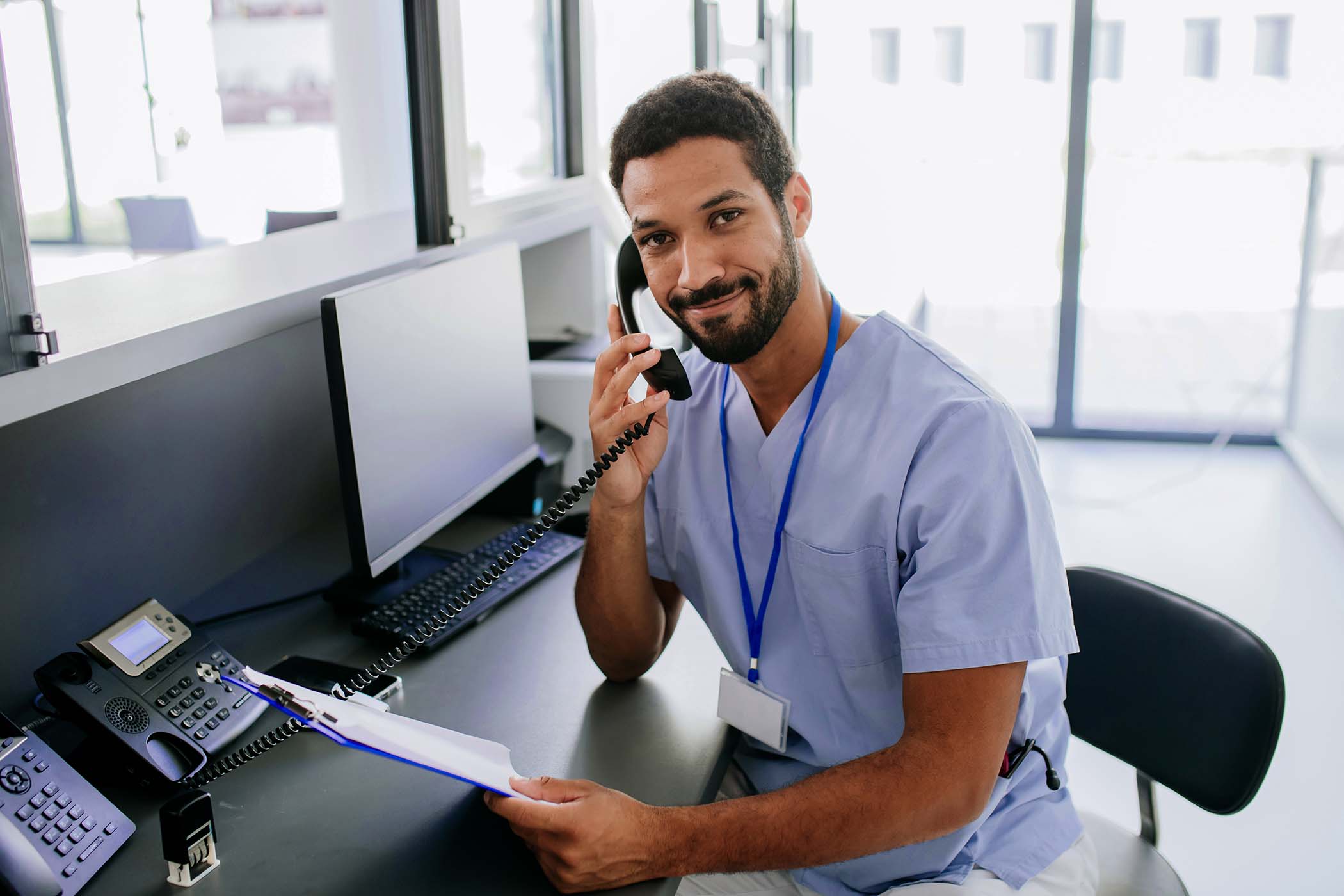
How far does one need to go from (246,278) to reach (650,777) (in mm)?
766

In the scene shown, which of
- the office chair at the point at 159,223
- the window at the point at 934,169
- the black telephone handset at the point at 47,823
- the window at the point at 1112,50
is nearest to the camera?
the black telephone handset at the point at 47,823

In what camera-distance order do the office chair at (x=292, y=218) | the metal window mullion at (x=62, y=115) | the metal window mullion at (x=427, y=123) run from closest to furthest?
1. the metal window mullion at (x=427, y=123)
2. the office chair at (x=292, y=218)
3. the metal window mullion at (x=62, y=115)

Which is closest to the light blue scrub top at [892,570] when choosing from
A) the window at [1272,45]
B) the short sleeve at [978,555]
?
the short sleeve at [978,555]

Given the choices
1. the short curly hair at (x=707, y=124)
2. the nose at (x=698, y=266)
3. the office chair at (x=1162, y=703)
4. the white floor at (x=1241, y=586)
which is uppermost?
the short curly hair at (x=707, y=124)

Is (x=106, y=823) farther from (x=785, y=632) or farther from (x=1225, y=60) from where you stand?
(x=1225, y=60)

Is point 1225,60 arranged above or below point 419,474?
above

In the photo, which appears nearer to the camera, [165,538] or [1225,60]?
[165,538]

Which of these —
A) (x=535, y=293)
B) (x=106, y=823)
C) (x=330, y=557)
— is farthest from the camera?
(x=535, y=293)

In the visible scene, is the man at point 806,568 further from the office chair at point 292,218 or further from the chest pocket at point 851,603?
the office chair at point 292,218

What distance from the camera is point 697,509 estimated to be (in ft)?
4.01

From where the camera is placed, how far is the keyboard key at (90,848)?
860 mm

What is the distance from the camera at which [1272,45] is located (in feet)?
13.6

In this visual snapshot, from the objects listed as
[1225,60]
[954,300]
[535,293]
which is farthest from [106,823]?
[1225,60]

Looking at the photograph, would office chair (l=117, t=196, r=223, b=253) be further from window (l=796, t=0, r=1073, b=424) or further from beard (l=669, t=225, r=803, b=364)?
beard (l=669, t=225, r=803, b=364)
